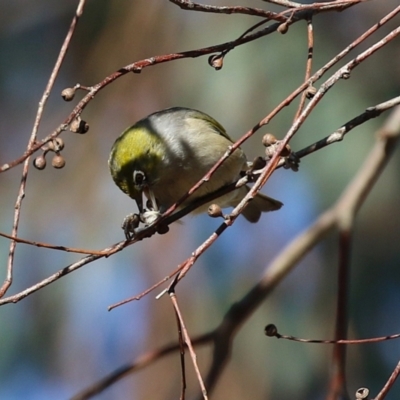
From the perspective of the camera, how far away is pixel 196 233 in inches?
178

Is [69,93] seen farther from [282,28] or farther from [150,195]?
[150,195]

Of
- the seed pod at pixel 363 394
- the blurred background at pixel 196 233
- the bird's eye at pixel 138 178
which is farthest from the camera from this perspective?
the blurred background at pixel 196 233

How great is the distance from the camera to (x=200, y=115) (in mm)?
3326

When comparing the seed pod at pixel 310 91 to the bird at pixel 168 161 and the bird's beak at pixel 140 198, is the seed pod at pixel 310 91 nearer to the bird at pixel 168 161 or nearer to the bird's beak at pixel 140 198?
the bird at pixel 168 161

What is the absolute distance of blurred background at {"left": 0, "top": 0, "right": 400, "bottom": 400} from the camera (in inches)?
165

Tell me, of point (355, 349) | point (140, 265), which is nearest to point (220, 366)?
point (355, 349)

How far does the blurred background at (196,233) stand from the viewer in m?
4.20

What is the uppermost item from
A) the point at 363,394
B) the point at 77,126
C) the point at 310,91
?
the point at 77,126

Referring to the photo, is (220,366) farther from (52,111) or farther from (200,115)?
(52,111)

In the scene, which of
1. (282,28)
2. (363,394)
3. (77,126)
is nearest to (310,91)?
(282,28)

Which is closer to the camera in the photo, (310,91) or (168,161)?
(310,91)

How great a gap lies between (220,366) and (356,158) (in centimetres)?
220

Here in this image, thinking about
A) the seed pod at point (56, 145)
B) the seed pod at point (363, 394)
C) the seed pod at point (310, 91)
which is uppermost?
the seed pod at point (56, 145)

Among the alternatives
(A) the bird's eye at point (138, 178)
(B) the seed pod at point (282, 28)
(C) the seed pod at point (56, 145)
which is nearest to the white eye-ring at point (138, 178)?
(A) the bird's eye at point (138, 178)
